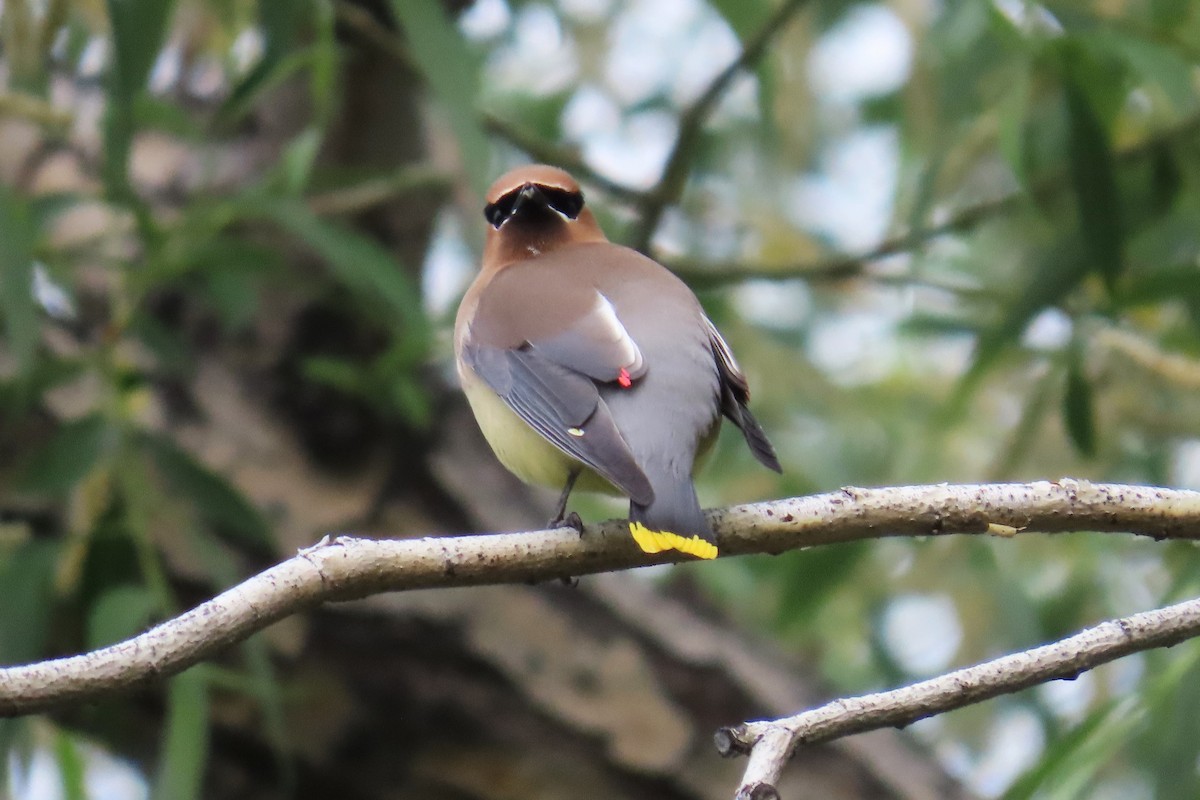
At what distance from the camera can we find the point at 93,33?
5055 mm

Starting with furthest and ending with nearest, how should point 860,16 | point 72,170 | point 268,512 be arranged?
point 860,16 → point 72,170 → point 268,512

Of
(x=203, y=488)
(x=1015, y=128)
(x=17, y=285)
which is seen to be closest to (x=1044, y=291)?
(x=1015, y=128)

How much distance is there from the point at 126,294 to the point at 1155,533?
3.01 metres

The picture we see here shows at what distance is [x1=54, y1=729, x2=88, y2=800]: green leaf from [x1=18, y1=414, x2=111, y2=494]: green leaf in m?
0.83

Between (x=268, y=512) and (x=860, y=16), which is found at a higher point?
(x=860, y=16)

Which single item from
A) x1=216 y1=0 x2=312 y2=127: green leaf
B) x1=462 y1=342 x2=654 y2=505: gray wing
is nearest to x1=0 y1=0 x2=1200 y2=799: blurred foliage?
x1=216 y1=0 x2=312 y2=127: green leaf

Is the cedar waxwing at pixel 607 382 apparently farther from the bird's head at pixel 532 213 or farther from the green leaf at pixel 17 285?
the green leaf at pixel 17 285

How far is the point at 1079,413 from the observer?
4.09m

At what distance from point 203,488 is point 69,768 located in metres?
0.90

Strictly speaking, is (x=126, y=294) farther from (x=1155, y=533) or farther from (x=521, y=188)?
(x=1155, y=533)

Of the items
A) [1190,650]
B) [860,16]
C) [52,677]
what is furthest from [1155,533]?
[860,16]

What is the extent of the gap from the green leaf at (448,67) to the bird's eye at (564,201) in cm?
56

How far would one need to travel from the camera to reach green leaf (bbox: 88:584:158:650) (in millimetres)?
3727

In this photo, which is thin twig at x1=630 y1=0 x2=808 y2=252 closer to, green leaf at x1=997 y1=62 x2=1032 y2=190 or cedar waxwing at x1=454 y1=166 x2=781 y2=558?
cedar waxwing at x1=454 y1=166 x2=781 y2=558
